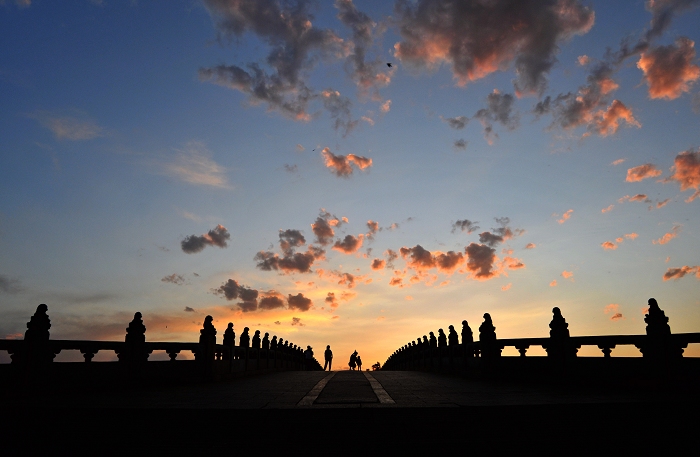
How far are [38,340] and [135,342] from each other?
8.65ft

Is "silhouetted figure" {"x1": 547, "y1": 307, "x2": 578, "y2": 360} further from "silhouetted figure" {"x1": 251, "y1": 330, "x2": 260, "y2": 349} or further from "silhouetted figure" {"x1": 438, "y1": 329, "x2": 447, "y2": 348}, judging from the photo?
"silhouetted figure" {"x1": 251, "y1": 330, "x2": 260, "y2": 349}

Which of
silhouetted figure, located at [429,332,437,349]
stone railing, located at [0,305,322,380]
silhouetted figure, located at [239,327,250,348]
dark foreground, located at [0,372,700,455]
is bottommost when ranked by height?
dark foreground, located at [0,372,700,455]

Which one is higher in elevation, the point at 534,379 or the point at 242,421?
the point at 534,379

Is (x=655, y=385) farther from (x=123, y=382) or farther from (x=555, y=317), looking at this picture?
(x=123, y=382)

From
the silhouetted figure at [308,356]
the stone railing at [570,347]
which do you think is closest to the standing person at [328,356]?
the silhouetted figure at [308,356]

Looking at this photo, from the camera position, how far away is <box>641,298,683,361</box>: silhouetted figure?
11.8 m

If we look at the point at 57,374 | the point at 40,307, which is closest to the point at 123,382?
the point at 57,374

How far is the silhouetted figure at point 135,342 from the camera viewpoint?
1449 centimetres

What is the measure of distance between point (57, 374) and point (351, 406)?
9.65 metres

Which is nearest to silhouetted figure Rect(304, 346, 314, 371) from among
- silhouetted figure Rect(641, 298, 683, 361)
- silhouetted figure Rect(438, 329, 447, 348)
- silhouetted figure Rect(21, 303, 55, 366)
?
silhouetted figure Rect(438, 329, 447, 348)

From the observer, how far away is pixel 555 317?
14.7 meters

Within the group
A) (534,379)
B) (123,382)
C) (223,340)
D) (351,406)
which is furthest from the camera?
(223,340)

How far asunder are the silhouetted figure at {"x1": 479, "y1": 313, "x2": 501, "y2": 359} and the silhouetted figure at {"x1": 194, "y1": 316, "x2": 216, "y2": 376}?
971cm

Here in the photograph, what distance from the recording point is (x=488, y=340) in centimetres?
1733
